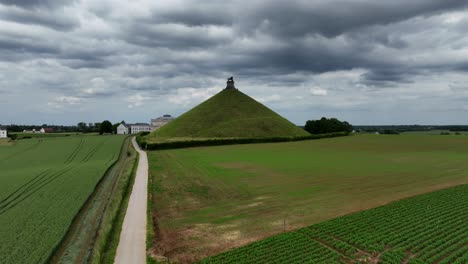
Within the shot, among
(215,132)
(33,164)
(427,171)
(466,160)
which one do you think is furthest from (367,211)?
(215,132)

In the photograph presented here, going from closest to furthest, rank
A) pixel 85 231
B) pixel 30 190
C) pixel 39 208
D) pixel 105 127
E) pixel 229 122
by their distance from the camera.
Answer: pixel 85 231 → pixel 39 208 → pixel 30 190 → pixel 229 122 → pixel 105 127

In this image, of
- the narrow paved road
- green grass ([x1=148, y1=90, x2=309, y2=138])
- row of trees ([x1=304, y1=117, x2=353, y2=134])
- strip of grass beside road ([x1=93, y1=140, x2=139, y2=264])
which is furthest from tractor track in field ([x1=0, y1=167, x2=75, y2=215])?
row of trees ([x1=304, y1=117, x2=353, y2=134])

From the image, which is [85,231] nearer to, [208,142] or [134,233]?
[134,233]

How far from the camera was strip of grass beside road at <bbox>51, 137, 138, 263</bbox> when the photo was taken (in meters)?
14.8

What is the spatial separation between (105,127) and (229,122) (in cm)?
9228

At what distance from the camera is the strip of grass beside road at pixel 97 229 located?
584 inches

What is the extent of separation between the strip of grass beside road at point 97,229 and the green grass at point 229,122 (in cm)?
6506

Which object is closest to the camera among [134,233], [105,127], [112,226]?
[134,233]

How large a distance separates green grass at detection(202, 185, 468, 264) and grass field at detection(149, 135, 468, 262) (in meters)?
1.32

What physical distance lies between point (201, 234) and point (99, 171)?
86.2 feet

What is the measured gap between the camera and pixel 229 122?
102m

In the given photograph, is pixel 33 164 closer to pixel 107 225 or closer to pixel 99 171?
pixel 99 171

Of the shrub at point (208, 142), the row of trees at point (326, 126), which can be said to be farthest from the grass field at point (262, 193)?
the row of trees at point (326, 126)

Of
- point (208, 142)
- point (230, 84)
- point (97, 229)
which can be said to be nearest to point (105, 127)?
point (230, 84)
